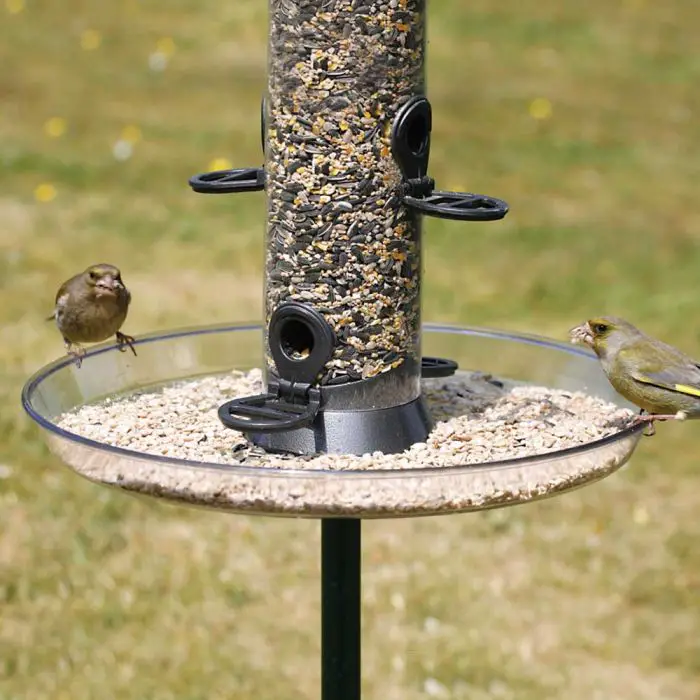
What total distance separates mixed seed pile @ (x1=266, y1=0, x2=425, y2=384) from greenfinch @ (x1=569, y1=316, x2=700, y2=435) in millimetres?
603

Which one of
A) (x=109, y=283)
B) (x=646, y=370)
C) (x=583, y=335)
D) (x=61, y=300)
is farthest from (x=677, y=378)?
(x=61, y=300)

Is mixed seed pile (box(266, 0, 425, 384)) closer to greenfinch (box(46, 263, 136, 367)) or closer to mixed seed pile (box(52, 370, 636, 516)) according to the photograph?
mixed seed pile (box(52, 370, 636, 516))

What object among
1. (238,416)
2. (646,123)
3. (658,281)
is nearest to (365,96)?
(238,416)

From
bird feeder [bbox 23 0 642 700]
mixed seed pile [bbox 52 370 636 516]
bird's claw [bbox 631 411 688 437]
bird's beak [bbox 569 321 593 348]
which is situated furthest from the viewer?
bird's beak [bbox 569 321 593 348]

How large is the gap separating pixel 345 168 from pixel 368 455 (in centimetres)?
65

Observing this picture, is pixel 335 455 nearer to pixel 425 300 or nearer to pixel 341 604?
pixel 341 604

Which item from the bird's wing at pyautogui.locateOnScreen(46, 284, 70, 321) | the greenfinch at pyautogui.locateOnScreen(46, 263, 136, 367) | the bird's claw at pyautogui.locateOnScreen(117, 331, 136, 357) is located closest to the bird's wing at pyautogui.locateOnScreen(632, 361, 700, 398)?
the bird's claw at pyautogui.locateOnScreen(117, 331, 136, 357)

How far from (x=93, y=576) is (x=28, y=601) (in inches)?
11.7

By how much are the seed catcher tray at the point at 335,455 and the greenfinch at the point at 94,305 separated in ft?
0.75

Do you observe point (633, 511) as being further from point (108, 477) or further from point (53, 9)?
point (53, 9)

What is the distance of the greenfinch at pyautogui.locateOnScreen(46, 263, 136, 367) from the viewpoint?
416 centimetres

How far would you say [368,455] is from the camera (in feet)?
11.0

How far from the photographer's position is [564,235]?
11.1 m

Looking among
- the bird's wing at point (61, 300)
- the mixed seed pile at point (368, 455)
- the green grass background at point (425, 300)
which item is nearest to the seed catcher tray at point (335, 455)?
the mixed seed pile at point (368, 455)
